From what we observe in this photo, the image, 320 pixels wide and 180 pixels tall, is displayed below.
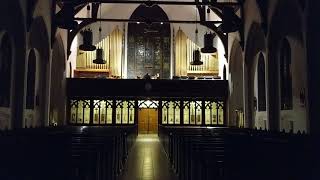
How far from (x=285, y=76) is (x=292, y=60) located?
3.40 feet

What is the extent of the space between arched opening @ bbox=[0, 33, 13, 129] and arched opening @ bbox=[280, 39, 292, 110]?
1096 centimetres

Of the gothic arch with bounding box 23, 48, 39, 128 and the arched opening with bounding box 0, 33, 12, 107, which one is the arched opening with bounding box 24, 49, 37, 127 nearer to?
the gothic arch with bounding box 23, 48, 39, 128

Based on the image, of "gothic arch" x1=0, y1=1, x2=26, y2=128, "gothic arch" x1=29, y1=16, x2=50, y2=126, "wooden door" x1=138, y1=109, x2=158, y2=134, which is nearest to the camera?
"gothic arch" x1=0, y1=1, x2=26, y2=128

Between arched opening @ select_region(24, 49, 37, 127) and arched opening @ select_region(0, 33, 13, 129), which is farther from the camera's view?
arched opening @ select_region(24, 49, 37, 127)

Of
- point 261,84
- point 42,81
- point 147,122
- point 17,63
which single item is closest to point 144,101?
point 147,122

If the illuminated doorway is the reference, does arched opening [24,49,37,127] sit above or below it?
above

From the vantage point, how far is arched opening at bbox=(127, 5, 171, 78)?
26234mm

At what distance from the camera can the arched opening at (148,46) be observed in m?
26.2

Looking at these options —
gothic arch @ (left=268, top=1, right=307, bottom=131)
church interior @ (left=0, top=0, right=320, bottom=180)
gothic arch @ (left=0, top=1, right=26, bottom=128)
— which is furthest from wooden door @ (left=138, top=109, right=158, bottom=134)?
gothic arch @ (left=0, top=1, right=26, bottom=128)

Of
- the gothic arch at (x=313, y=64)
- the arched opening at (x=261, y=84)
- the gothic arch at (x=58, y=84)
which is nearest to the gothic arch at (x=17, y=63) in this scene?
the gothic arch at (x=58, y=84)

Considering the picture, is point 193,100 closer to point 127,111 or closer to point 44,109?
point 127,111

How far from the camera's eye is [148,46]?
2661cm

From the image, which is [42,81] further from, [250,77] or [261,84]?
[261,84]

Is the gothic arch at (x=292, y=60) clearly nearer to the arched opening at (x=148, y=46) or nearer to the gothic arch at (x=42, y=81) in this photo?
the gothic arch at (x=42, y=81)
